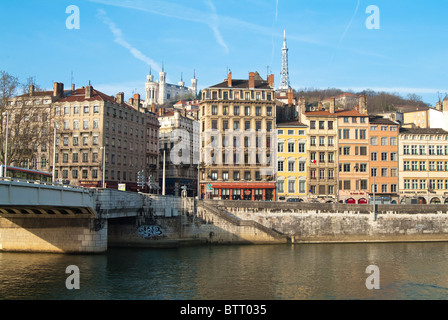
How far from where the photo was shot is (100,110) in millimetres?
90125

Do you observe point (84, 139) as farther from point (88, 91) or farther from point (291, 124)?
point (291, 124)

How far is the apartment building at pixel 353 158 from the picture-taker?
89625mm

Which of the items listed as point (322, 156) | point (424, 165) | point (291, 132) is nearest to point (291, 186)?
point (322, 156)

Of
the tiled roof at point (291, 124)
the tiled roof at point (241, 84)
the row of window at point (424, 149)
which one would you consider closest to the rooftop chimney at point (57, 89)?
the tiled roof at point (241, 84)

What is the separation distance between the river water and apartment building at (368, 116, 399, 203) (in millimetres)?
27872

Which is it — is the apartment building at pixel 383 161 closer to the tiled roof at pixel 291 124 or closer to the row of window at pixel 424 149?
the row of window at pixel 424 149

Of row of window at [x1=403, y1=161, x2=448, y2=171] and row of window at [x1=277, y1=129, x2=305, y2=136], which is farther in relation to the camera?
row of window at [x1=403, y1=161, x2=448, y2=171]

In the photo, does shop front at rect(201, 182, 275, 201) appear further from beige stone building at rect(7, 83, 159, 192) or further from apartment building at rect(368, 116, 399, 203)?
apartment building at rect(368, 116, 399, 203)

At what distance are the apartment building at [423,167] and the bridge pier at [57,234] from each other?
5792 centimetres

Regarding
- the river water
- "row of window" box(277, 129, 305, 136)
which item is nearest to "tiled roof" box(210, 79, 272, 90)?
"row of window" box(277, 129, 305, 136)

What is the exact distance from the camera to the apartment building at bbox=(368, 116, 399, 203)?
90.6 meters

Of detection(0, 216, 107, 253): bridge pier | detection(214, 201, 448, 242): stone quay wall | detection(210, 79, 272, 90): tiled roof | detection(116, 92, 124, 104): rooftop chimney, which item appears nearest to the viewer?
detection(0, 216, 107, 253): bridge pier
